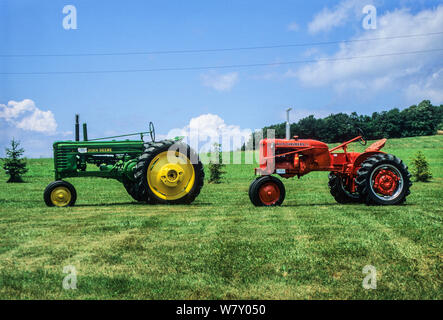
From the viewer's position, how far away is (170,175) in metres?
11.3

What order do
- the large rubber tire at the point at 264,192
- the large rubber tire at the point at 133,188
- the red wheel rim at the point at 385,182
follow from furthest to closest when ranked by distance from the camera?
the large rubber tire at the point at 133,188 < the red wheel rim at the point at 385,182 < the large rubber tire at the point at 264,192

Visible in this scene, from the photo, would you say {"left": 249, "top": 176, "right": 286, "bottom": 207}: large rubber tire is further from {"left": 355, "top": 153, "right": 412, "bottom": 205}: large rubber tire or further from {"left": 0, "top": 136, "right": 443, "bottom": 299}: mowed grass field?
{"left": 355, "top": 153, "right": 412, "bottom": 205}: large rubber tire

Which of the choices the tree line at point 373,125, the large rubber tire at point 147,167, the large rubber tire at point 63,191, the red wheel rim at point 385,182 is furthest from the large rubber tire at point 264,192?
the tree line at point 373,125

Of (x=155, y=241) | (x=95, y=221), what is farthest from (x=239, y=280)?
(x=95, y=221)

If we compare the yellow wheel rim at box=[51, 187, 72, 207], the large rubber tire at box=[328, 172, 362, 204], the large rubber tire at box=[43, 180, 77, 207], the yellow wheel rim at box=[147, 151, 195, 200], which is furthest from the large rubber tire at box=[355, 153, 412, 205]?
the yellow wheel rim at box=[51, 187, 72, 207]

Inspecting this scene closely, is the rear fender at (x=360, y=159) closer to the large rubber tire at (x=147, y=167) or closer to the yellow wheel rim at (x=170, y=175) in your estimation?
the large rubber tire at (x=147, y=167)

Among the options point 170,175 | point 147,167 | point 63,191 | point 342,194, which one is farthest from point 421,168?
point 63,191

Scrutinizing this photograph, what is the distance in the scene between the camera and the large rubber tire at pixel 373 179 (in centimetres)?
1069

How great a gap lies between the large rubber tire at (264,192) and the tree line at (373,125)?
724 cm

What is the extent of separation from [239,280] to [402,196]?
24.8 feet

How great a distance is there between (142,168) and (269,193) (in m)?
3.28

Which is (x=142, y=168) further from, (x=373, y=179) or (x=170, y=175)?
(x=373, y=179)
